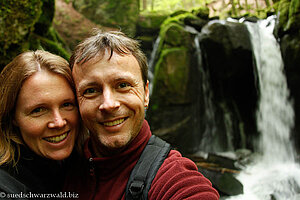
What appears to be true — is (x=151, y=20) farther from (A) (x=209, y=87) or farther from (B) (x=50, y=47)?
(B) (x=50, y=47)

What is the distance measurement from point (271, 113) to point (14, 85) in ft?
28.3

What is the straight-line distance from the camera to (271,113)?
26.6ft

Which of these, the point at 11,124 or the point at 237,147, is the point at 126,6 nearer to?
the point at 237,147

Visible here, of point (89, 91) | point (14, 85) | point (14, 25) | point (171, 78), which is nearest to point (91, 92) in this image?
point (89, 91)

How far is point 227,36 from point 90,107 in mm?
7926

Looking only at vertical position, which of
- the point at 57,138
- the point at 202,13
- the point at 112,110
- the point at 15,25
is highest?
the point at 202,13

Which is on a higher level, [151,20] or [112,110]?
[151,20]

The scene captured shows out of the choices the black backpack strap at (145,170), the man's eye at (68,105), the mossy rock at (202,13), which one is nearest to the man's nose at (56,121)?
the man's eye at (68,105)

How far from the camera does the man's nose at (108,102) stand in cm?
147

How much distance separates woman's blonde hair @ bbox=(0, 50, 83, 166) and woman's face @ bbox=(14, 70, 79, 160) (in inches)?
1.6

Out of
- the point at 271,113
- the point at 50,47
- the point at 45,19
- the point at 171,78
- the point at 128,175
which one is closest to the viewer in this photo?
the point at 128,175

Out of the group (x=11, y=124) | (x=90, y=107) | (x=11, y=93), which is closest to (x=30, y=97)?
(x=11, y=93)

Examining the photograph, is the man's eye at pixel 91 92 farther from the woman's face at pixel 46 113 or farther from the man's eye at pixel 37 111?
the man's eye at pixel 37 111

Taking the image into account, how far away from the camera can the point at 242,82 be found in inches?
350
